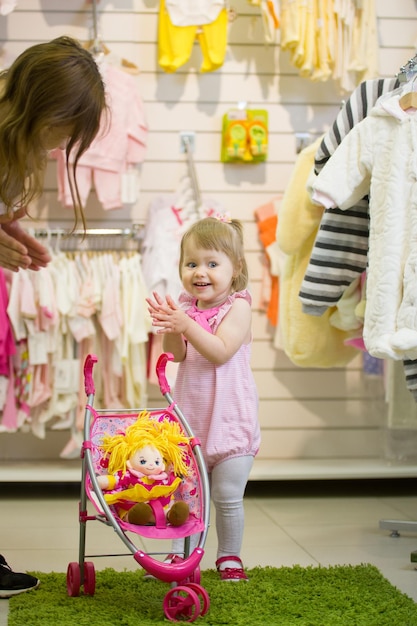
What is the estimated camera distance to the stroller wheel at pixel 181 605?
2234mm

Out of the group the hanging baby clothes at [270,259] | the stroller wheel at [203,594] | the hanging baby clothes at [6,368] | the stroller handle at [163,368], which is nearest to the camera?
the stroller wheel at [203,594]

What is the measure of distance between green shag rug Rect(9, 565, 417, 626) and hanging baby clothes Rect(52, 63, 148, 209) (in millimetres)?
1944

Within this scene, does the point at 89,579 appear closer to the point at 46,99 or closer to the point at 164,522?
the point at 164,522

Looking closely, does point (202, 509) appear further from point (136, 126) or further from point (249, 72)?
point (249, 72)

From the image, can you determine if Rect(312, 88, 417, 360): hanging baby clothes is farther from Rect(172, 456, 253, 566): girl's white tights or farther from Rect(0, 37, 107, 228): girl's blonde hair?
Rect(0, 37, 107, 228): girl's blonde hair

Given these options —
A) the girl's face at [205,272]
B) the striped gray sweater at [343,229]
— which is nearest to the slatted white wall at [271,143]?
the striped gray sweater at [343,229]

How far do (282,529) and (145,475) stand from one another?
1396 millimetres

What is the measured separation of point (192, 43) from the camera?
4.27 meters

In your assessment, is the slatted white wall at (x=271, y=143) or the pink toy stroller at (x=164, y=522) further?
the slatted white wall at (x=271, y=143)

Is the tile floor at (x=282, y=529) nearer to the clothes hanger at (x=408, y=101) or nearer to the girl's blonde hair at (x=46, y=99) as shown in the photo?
the girl's blonde hair at (x=46, y=99)

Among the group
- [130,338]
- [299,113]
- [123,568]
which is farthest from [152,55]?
[123,568]

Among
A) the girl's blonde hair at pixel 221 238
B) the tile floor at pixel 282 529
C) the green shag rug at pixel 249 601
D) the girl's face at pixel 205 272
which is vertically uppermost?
the girl's blonde hair at pixel 221 238

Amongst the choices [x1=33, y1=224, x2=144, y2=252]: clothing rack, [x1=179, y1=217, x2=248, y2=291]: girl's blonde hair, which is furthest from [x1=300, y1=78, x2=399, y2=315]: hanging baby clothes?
[x1=33, y1=224, x2=144, y2=252]: clothing rack

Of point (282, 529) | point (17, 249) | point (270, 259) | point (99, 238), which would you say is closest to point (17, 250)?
point (17, 249)
